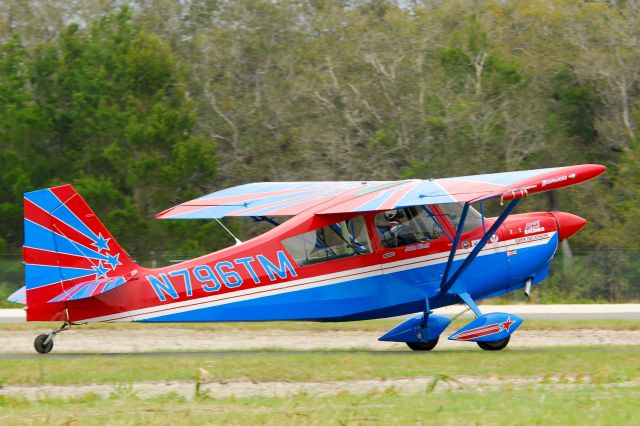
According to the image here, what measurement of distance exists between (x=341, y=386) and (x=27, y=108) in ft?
80.1

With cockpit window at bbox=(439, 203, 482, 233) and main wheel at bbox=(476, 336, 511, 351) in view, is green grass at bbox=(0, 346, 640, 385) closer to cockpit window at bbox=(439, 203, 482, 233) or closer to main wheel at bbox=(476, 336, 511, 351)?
main wheel at bbox=(476, 336, 511, 351)

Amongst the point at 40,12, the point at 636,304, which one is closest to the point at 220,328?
the point at 636,304

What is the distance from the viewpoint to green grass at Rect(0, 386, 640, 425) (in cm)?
813

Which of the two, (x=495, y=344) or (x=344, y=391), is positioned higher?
(x=344, y=391)

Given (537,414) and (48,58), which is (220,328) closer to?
(537,414)

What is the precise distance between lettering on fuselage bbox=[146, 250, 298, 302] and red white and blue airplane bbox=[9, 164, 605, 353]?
0.05 ft

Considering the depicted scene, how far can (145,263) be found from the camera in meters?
26.4

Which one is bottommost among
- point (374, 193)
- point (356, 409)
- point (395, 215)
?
point (356, 409)

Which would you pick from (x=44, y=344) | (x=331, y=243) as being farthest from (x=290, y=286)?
(x=44, y=344)

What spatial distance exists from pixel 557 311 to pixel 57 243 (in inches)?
479

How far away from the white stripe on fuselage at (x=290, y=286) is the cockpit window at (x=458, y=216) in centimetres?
34

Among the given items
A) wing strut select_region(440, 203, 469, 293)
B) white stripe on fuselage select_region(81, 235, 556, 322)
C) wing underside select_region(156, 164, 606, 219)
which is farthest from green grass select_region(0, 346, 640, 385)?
wing underside select_region(156, 164, 606, 219)

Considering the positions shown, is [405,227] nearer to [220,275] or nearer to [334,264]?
[334,264]

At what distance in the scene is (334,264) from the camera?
13914 millimetres
